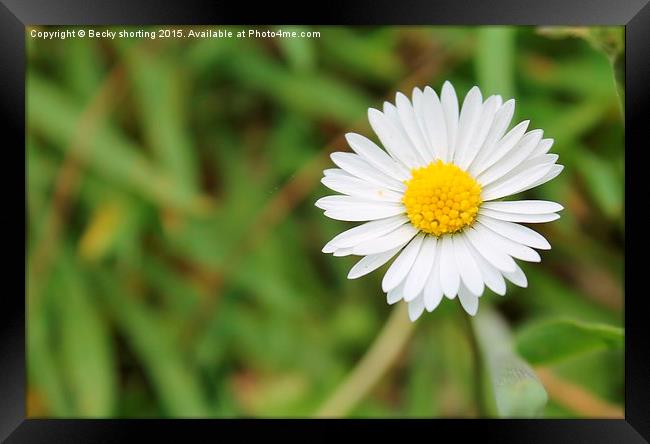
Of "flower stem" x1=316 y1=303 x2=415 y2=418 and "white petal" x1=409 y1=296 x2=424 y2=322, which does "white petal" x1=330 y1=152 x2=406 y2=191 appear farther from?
"flower stem" x1=316 y1=303 x2=415 y2=418

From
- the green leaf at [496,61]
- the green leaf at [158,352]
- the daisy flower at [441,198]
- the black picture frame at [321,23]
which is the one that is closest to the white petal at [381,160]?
the daisy flower at [441,198]

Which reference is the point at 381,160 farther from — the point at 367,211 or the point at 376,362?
the point at 376,362

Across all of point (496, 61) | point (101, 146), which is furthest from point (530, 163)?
point (101, 146)

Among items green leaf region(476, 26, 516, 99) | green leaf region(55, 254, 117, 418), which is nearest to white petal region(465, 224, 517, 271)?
green leaf region(476, 26, 516, 99)

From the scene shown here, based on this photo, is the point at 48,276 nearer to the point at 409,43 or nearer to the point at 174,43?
the point at 174,43

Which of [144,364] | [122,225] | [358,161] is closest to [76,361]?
[144,364]

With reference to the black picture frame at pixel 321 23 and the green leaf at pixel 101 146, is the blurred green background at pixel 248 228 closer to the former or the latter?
the green leaf at pixel 101 146
